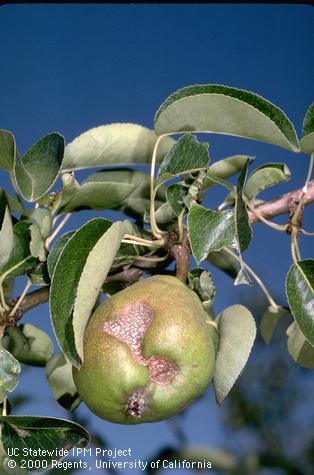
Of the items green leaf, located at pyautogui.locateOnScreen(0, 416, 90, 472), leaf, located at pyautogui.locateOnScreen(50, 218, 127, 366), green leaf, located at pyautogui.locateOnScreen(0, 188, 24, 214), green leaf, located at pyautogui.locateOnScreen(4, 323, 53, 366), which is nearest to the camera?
leaf, located at pyautogui.locateOnScreen(50, 218, 127, 366)

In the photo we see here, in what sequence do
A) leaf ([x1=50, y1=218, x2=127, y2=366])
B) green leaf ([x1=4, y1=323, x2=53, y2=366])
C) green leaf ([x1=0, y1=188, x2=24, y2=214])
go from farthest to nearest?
green leaf ([x1=4, y1=323, x2=53, y2=366]), green leaf ([x1=0, y1=188, x2=24, y2=214]), leaf ([x1=50, y1=218, x2=127, y2=366])

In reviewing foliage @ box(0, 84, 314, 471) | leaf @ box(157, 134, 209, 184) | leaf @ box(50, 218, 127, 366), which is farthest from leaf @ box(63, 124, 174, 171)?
leaf @ box(50, 218, 127, 366)

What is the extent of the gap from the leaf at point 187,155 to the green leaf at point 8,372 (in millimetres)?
325

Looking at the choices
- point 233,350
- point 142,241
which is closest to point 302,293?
point 233,350

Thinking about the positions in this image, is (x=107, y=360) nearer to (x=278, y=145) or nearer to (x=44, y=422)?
(x=44, y=422)

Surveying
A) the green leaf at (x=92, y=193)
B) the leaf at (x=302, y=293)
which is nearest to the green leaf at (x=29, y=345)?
the green leaf at (x=92, y=193)

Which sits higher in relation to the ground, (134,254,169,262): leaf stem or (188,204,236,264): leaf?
(188,204,236,264): leaf

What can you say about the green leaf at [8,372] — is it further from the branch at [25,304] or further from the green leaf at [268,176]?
the green leaf at [268,176]

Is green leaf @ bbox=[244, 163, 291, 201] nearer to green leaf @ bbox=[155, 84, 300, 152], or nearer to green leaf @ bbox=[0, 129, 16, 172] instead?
green leaf @ bbox=[155, 84, 300, 152]

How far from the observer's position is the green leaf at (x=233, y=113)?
92 centimetres

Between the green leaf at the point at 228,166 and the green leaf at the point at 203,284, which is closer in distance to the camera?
the green leaf at the point at 203,284

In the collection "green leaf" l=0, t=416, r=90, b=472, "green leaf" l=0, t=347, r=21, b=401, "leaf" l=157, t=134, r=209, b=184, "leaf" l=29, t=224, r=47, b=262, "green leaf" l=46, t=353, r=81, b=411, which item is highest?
"leaf" l=157, t=134, r=209, b=184

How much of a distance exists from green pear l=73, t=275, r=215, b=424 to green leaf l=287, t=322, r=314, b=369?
10.0 inches

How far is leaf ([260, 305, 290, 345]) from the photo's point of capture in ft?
4.11
